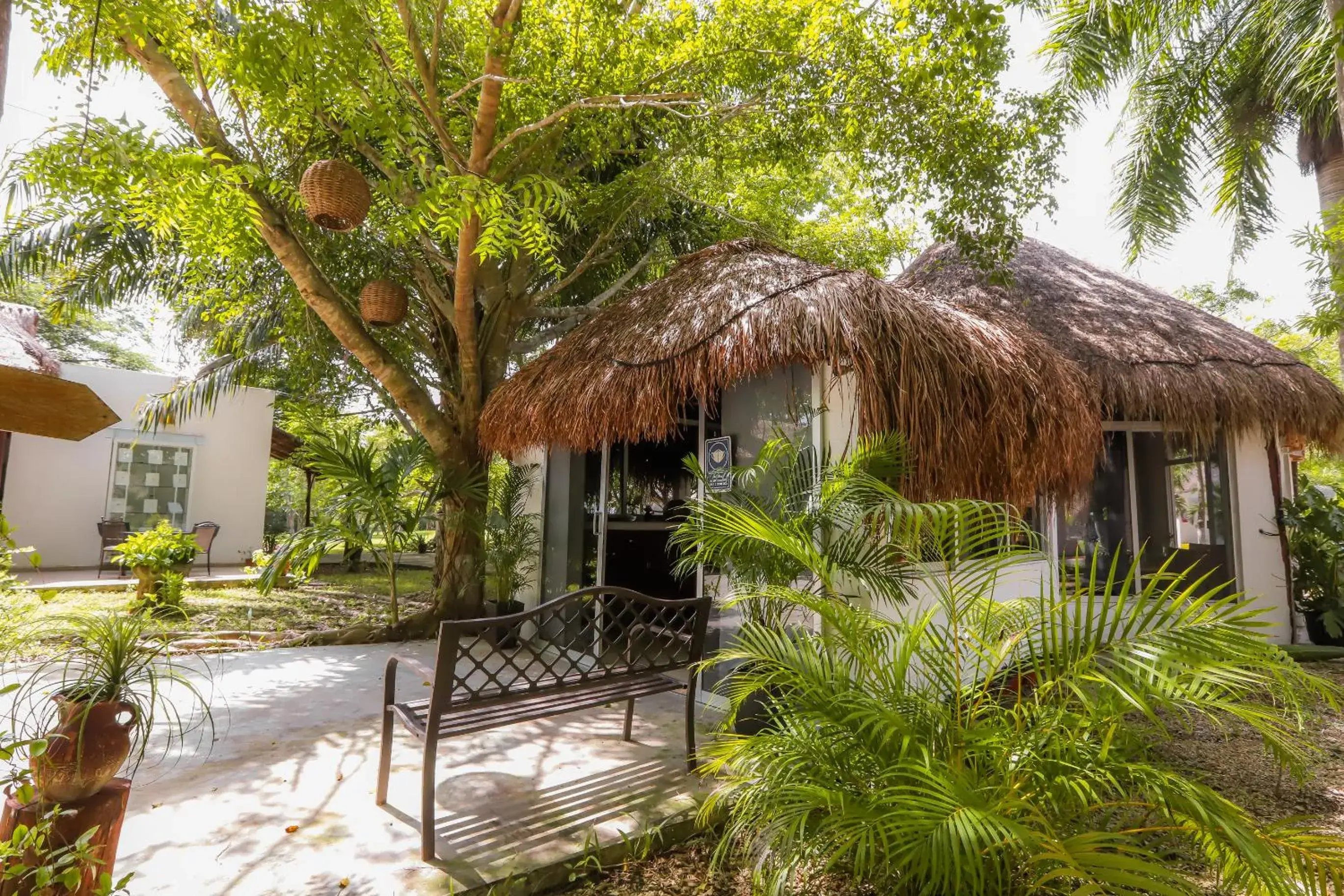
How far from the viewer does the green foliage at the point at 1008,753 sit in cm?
166

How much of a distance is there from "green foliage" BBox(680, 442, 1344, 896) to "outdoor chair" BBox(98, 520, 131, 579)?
33.2ft

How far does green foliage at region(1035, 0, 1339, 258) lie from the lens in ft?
24.8

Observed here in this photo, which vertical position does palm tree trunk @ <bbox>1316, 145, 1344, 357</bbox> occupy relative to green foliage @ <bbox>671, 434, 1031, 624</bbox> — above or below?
above

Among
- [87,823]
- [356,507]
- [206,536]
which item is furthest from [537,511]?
[206,536]

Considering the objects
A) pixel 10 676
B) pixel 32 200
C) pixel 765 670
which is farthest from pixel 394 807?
→ pixel 32 200

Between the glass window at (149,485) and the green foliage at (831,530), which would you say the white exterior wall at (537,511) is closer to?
the green foliage at (831,530)

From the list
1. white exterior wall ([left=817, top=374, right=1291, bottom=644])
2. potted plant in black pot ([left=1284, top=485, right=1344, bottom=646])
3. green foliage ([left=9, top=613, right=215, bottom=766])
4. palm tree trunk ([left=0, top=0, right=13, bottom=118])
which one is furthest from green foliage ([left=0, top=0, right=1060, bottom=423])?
potted plant in black pot ([left=1284, top=485, right=1344, bottom=646])

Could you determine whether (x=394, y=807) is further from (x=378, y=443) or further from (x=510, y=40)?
(x=378, y=443)

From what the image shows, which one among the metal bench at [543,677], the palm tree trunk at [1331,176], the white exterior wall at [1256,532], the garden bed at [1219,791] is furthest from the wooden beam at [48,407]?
the palm tree trunk at [1331,176]

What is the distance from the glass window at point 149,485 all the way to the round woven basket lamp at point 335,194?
27.4ft

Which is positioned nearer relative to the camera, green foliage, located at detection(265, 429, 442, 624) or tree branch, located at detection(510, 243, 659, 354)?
green foliage, located at detection(265, 429, 442, 624)

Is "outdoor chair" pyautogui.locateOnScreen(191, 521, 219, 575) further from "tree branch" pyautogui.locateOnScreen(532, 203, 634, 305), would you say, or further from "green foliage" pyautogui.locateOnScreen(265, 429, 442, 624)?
"tree branch" pyautogui.locateOnScreen(532, 203, 634, 305)

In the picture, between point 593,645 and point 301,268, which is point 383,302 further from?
point 593,645

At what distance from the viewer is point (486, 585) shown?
7.01 metres
